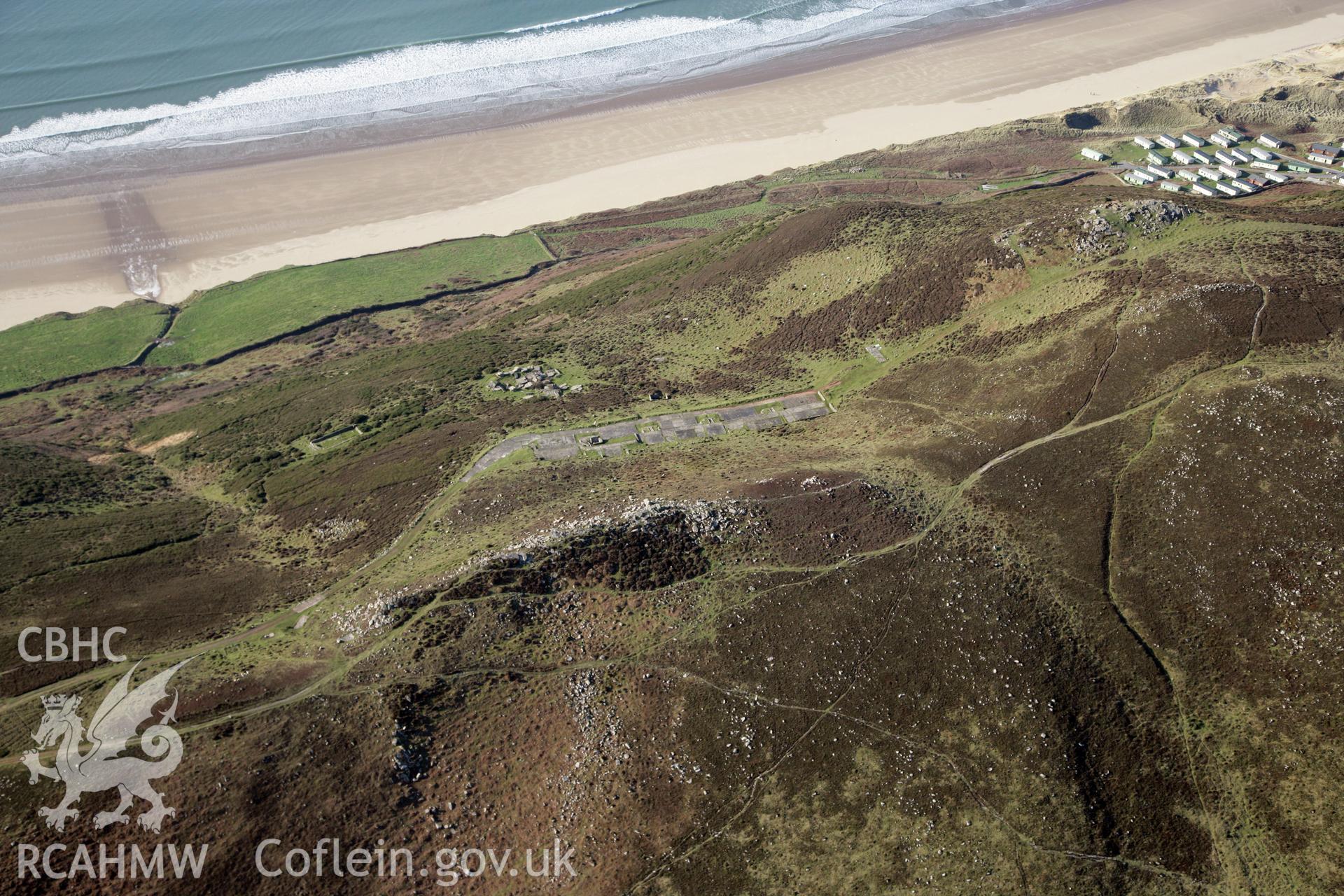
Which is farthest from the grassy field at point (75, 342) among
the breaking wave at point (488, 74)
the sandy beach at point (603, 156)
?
the breaking wave at point (488, 74)

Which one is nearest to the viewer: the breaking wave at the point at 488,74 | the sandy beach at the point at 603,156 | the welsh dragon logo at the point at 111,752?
the welsh dragon logo at the point at 111,752

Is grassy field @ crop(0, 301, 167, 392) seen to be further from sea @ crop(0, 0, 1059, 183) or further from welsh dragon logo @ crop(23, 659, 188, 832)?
welsh dragon logo @ crop(23, 659, 188, 832)

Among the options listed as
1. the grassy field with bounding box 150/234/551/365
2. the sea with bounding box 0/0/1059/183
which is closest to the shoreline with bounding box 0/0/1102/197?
the sea with bounding box 0/0/1059/183

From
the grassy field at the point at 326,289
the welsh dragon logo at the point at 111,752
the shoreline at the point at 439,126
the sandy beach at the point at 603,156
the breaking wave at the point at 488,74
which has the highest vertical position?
the breaking wave at the point at 488,74

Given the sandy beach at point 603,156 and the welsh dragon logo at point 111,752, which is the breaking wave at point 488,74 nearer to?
the sandy beach at point 603,156

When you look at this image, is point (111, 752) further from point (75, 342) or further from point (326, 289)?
point (75, 342)
